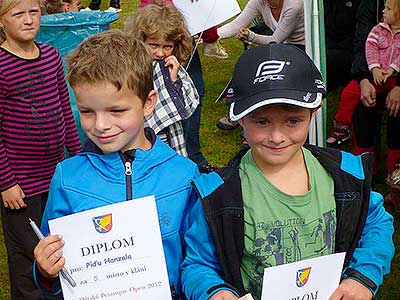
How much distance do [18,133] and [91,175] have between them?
4.56 ft

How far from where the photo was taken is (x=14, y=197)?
3.24m

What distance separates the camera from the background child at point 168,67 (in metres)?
3.12

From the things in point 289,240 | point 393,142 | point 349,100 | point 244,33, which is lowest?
point 393,142

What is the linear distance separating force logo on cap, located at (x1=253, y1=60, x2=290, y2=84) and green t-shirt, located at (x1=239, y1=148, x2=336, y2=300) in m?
0.28

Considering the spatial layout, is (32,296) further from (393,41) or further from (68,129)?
(393,41)

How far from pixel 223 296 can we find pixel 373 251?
0.47 m

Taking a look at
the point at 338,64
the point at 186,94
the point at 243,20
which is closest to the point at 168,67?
the point at 186,94

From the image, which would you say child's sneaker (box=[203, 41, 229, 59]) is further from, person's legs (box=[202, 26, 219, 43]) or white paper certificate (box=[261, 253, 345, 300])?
white paper certificate (box=[261, 253, 345, 300])

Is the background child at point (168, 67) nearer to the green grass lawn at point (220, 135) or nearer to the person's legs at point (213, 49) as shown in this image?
the green grass lawn at point (220, 135)

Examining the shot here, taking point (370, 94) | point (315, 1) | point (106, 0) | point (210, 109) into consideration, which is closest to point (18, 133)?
point (315, 1)

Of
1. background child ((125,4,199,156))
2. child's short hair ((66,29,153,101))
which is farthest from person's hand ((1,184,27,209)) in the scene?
child's short hair ((66,29,153,101))

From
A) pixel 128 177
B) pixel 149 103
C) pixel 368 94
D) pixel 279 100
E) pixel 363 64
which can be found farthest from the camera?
pixel 363 64

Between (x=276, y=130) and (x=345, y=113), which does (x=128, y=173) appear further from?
(x=345, y=113)

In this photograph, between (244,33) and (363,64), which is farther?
(244,33)
